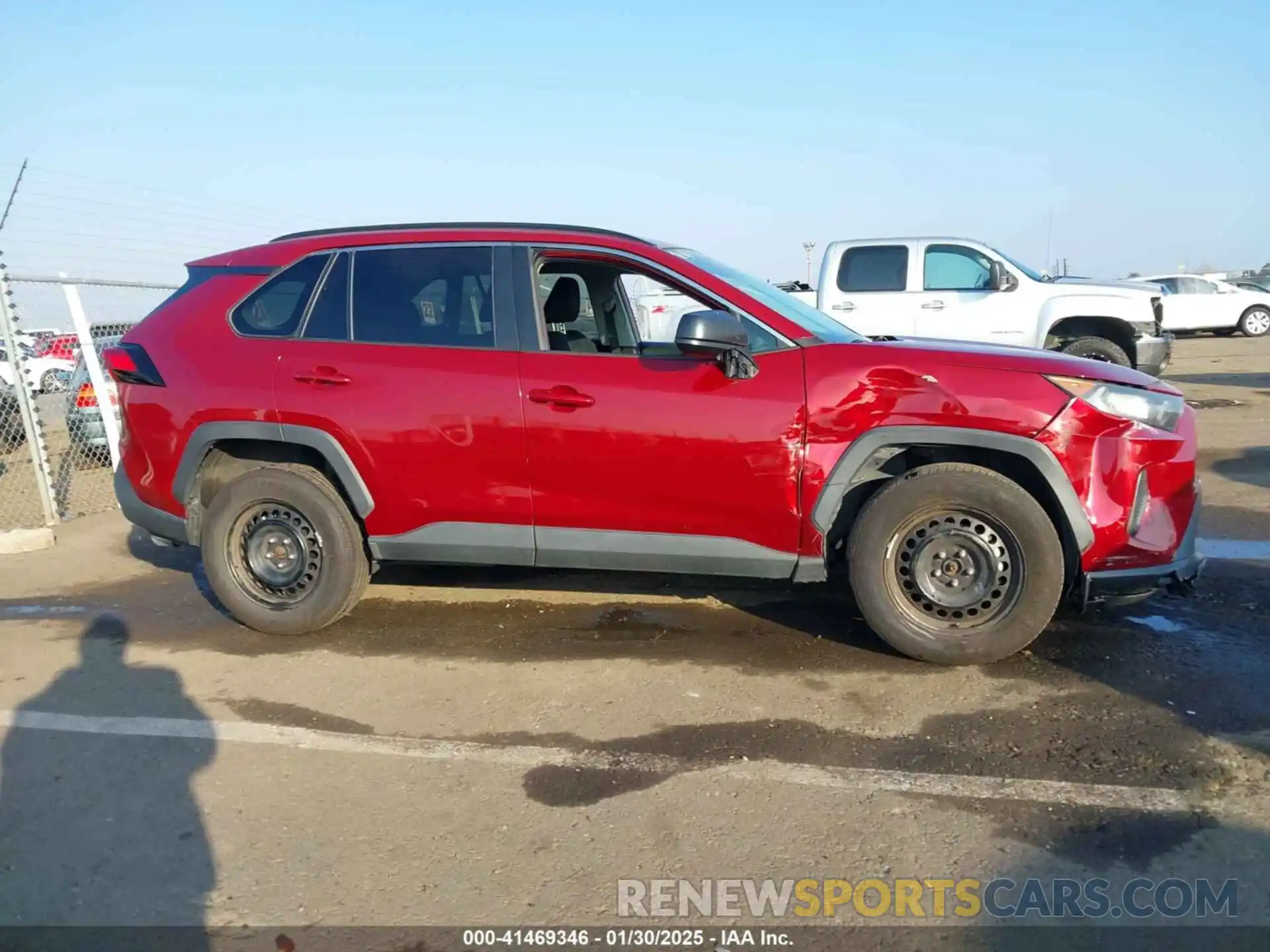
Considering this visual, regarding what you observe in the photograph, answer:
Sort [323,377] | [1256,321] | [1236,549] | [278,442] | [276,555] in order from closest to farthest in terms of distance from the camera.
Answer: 1. [323,377]
2. [278,442]
3. [276,555]
4. [1236,549]
5. [1256,321]

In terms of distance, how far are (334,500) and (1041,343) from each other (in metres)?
8.48

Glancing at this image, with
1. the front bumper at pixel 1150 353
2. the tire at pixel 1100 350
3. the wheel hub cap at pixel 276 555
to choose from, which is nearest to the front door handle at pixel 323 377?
the wheel hub cap at pixel 276 555

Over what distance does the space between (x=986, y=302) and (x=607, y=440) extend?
7.61 metres

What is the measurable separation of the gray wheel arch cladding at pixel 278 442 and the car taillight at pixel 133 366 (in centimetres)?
39

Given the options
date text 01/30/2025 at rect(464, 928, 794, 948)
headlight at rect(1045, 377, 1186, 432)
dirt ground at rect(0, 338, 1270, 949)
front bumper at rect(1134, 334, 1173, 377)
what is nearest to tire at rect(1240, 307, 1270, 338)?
front bumper at rect(1134, 334, 1173, 377)

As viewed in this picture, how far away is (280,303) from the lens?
470 centimetres

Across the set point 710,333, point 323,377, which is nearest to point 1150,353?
point 710,333

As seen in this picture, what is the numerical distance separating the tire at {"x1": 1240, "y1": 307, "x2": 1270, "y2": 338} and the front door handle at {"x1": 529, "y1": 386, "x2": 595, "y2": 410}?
24550 millimetres

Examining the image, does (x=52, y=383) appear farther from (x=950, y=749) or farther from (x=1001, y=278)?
(x=950, y=749)

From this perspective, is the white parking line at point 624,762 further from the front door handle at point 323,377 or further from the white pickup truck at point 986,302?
the white pickup truck at point 986,302

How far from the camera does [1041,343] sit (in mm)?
10391

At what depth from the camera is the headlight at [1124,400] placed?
3.88 metres

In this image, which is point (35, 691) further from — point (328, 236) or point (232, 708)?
point (328, 236)

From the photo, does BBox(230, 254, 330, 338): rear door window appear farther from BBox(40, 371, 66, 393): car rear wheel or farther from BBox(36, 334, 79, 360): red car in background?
BBox(40, 371, 66, 393): car rear wheel
